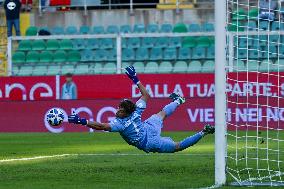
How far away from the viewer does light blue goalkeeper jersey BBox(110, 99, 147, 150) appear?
1616 cm

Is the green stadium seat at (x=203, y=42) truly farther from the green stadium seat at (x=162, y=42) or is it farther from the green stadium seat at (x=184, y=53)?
the green stadium seat at (x=162, y=42)

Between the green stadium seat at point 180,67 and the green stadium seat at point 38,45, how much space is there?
18.3 feet

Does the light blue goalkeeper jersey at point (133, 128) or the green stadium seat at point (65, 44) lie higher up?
the green stadium seat at point (65, 44)

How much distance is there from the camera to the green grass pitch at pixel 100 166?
49.4 feet

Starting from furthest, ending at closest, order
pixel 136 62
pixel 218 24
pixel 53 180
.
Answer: pixel 136 62
pixel 53 180
pixel 218 24

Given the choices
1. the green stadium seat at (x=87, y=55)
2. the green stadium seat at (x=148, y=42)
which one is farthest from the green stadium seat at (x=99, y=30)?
the green stadium seat at (x=148, y=42)

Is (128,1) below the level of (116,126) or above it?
above

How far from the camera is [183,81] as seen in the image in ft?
109

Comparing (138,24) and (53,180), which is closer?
(53,180)

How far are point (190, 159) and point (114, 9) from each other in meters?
19.9

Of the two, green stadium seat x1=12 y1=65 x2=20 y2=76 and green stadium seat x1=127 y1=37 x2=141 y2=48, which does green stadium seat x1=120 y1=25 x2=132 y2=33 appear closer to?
green stadium seat x1=127 y1=37 x2=141 y2=48

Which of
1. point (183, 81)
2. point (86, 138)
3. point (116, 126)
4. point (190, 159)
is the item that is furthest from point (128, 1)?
point (116, 126)

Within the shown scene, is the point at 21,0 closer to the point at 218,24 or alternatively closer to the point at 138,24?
the point at 138,24

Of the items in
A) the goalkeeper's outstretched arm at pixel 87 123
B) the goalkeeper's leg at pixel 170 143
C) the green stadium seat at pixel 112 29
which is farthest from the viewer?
the green stadium seat at pixel 112 29
